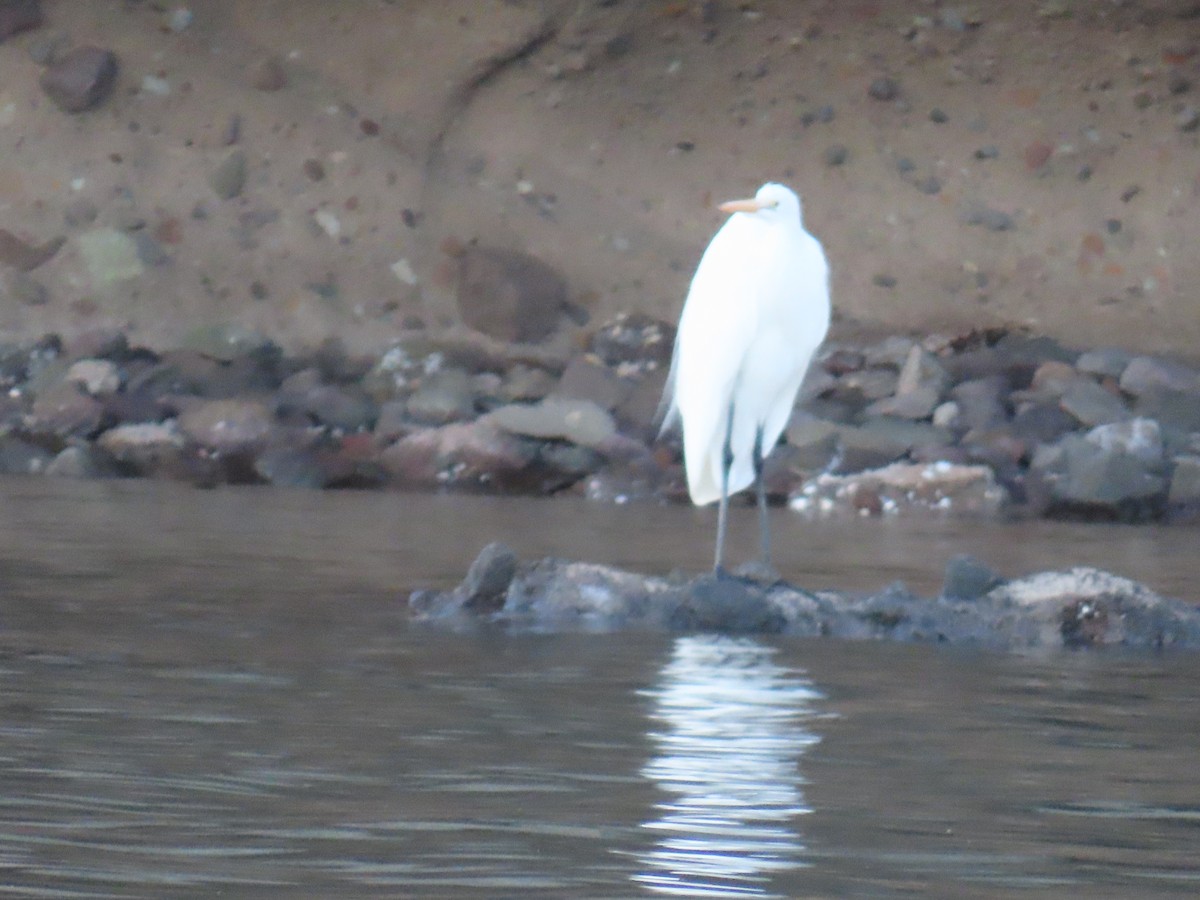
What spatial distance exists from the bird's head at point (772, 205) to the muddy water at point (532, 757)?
168 centimetres

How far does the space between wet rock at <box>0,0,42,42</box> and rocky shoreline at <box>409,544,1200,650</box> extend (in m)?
11.8

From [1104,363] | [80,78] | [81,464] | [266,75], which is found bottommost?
[81,464]

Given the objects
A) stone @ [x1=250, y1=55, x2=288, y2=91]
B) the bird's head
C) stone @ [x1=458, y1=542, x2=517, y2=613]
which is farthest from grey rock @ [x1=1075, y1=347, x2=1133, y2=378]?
stone @ [x1=458, y1=542, x2=517, y2=613]

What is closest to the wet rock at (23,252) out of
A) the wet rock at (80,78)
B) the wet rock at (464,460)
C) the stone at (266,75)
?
the wet rock at (80,78)

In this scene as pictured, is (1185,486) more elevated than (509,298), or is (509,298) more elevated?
(509,298)

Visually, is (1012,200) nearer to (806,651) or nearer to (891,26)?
(891,26)

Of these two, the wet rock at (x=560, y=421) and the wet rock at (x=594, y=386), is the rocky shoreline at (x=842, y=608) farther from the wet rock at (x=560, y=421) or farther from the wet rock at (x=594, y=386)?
the wet rock at (x=594, y=386)

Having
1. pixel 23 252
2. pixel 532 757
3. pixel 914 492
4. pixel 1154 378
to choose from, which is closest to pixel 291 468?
pixel 914 492

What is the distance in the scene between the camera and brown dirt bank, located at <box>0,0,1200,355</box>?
17.4 m

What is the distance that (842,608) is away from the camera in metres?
6.73

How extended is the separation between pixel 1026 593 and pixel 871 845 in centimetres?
297

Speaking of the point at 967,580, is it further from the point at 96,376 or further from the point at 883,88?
the point at 883,88

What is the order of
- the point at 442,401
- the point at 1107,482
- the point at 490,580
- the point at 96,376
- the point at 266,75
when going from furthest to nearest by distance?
the point at 266,75
the point at 96,376
the point at 442,401
the point at 1107,482
the point at 490,580

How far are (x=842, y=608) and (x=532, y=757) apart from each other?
2295 mm
